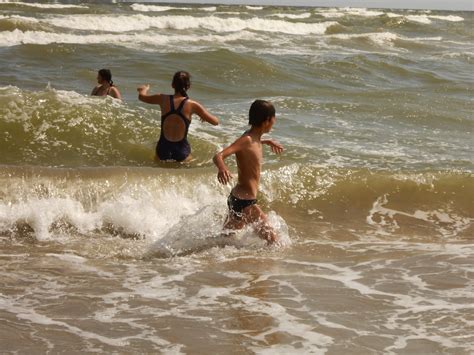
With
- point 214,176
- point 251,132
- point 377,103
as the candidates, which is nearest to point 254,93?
point 377,103

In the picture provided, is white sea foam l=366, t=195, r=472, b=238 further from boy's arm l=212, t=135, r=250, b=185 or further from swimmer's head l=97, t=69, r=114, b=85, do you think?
swimmer's head l=97, t=69, r=114, b=85

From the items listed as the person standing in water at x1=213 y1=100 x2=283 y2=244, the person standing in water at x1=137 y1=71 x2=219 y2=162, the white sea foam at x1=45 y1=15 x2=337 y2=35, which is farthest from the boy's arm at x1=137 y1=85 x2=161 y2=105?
the white sea foam at x1=45 y1=15 x2=337 y2=35

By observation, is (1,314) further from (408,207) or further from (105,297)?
(408,207)

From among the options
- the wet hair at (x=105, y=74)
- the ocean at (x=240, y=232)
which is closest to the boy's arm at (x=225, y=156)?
the ocean at (x=240, y=232)

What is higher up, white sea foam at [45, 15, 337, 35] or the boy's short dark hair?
the boy's short dark hair

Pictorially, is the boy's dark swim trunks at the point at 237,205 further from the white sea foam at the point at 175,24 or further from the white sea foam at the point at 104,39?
the white sea foam at the point at 175,24

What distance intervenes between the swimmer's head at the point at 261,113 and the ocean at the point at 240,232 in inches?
36.1

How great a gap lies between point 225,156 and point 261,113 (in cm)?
48

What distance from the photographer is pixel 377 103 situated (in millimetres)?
14891

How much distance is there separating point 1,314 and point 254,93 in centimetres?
1075

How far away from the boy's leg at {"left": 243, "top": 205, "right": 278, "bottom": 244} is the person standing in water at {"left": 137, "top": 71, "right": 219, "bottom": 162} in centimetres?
179

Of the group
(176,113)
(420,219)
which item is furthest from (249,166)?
(420,219)

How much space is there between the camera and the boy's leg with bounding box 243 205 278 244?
6.93 m

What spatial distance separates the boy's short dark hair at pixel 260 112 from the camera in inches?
259
